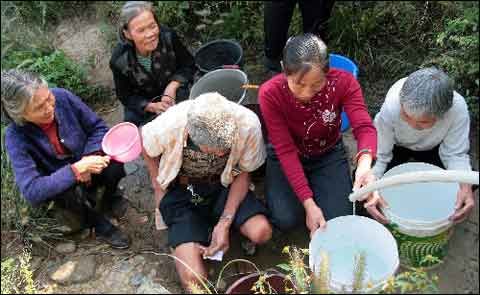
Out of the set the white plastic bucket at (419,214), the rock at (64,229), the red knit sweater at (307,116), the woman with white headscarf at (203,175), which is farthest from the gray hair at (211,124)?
the rock at (64,229)

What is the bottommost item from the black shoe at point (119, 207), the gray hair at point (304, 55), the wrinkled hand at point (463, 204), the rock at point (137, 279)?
the black shoe at point (119, 207)

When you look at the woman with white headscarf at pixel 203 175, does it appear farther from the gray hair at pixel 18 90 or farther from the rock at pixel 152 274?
the gray hair at pixel 18 90

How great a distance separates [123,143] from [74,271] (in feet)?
2.41

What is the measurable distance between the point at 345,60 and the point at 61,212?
192 centimetres

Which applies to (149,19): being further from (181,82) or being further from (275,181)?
(275,181)

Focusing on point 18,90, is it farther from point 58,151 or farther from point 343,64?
point 343,64

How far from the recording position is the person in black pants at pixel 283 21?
10.7 feet

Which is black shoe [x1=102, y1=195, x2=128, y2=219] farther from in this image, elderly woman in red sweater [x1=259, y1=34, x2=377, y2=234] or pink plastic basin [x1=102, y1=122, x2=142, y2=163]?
elderly woman in red sweater [x1=259, y1=34, x2=377, y2=234]

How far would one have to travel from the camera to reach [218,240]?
8.78 ft

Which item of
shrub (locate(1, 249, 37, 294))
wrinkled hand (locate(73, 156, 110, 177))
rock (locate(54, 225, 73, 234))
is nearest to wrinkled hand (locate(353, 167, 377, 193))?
wrinkled hand (locate(73, 156, 110, 177))

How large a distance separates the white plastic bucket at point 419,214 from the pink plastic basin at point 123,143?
51.2 inches

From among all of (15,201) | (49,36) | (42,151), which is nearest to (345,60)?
(42,151)

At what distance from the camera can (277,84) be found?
258 centimetres

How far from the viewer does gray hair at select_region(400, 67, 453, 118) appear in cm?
228
